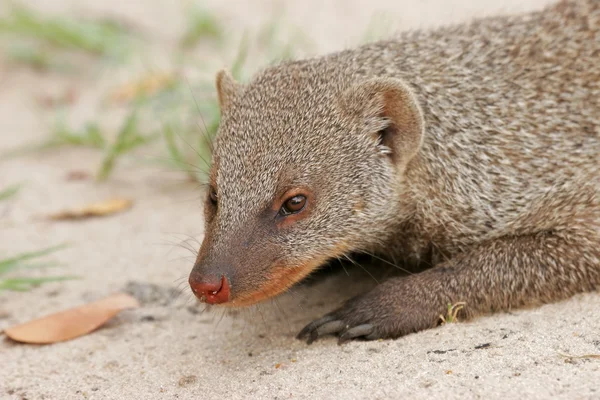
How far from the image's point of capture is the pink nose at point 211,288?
2.73 meters

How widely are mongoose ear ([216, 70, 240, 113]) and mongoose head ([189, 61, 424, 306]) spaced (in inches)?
5.7

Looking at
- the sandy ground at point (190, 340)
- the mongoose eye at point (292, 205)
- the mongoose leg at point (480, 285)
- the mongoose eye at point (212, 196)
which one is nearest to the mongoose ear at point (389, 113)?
the mongoose eye at point (292, 205)

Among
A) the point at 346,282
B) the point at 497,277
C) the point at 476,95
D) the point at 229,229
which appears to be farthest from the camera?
the point at 346,282

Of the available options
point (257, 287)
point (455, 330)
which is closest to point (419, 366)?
point (455, 330)

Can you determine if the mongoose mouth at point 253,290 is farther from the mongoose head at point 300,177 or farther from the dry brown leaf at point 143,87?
the dry brown leaf at point 143,87

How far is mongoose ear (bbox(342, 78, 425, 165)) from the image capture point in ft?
10.1

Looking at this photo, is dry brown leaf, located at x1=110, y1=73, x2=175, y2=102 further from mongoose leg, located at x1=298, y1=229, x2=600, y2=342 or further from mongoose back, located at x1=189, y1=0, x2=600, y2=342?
mongoose leg, located at x1=298, y1=229, x2=600, y2=342

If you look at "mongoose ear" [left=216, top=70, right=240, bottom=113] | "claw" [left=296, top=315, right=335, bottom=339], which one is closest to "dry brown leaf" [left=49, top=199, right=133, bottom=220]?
"mongoose ear" [left=216, top=70, right=240, bottom=113]

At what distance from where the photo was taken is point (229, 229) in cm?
289

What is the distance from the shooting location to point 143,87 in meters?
5.77

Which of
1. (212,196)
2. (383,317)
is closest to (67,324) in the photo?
(212,196)

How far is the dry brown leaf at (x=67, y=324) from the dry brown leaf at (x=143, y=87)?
7.60 ft

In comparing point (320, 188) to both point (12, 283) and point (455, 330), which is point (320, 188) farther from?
point (12, 283)

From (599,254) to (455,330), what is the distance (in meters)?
0.76
